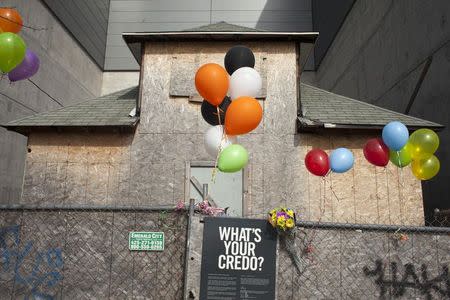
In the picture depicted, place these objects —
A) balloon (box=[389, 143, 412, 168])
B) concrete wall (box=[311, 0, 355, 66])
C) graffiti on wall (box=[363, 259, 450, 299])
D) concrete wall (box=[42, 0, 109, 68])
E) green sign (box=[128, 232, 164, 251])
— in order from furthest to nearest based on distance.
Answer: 1. concrete wall (box=[311, 0, 355, 66])
2. concrete wall (box=[42, 0, 109, 68])
3. balloon (box=[389, 143, 412, 168])
4. green sign (box=[128, 232, 164, 251])
5. graffiti on wall (box=[363, 259, 450, 299])

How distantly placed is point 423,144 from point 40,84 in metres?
14.2

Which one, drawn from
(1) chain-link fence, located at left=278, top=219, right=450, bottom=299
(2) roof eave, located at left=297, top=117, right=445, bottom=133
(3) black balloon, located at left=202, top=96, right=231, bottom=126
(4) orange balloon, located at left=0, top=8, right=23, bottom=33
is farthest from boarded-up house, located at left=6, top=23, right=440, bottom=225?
(1) chain-link fence, located at left=278, top=219, right=450, bottom=299

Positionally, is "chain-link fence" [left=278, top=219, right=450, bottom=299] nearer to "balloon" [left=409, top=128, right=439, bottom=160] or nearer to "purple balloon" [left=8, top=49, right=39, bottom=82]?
"balloon" [left=409, top=128, right=439, bottom=160]

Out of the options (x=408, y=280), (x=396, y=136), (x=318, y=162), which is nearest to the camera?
(x=408, y=280)

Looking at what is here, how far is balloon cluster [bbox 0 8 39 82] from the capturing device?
6176 millimetres

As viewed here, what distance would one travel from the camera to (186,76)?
33.5 feet

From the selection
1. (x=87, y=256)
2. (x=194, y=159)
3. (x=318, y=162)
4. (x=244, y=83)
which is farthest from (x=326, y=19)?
(x=87, y=256)

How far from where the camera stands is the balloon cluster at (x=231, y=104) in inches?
228

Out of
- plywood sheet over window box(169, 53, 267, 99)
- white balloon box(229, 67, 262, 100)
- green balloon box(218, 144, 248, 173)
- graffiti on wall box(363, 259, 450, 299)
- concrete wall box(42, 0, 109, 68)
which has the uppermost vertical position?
concrete wall box(42, 0, 109, 68)

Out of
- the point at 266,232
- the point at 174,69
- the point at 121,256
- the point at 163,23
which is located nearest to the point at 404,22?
the point at 174,69

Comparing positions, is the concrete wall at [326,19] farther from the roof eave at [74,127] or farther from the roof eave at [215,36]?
the roof eave at [74,127]

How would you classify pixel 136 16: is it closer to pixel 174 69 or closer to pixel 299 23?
pixel 299 23

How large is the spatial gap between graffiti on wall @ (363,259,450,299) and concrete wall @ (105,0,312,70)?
20.7m

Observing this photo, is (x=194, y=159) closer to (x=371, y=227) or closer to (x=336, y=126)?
(x=336, y=126)
